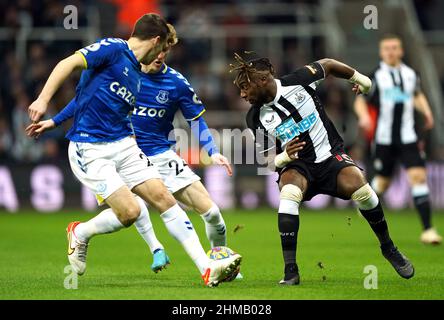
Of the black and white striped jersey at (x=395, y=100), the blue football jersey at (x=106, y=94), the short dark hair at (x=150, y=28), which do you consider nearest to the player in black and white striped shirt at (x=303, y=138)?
the short dark hair at (x=150, y=28)

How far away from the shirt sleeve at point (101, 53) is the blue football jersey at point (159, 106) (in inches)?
50.3

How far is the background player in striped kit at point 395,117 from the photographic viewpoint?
40.8 feet

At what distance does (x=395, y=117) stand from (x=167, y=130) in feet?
14.4

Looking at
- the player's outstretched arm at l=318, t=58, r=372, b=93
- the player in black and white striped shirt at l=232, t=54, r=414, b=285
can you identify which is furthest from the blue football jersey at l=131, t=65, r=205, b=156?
the player's outstretched arm at l=318, t=58, r=372, b=93

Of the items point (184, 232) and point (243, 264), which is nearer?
point (184, 232)

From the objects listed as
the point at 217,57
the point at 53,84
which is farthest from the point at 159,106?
the point at 217,57

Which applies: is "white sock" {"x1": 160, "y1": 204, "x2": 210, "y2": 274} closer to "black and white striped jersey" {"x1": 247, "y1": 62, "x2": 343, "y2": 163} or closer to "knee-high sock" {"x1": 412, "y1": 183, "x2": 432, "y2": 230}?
"black and white striped jersey" {"x1": 247, "y1": 62, "x2": 343, "y2": 163}

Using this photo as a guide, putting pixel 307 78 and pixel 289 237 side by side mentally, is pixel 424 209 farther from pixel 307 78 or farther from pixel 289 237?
pixel 289 237

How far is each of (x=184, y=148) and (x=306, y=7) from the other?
5010mm

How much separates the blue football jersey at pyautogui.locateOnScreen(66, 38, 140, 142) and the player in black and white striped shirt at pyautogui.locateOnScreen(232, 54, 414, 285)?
913 mm

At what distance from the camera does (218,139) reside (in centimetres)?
1850

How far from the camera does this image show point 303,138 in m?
8.24

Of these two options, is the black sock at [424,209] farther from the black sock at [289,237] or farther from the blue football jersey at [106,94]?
the blue football jersey at [106,94]

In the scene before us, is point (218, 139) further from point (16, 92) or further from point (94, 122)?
point (94, 122)
